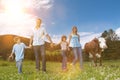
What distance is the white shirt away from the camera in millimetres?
20438

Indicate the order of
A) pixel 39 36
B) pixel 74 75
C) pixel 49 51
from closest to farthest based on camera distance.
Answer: pixel 74 75, pixel 39 36, pixel 49 51

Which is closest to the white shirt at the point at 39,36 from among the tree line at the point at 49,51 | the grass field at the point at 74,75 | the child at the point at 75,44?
the grass field at the point at 74,75

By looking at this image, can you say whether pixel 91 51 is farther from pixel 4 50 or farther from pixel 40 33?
pixel 4 50

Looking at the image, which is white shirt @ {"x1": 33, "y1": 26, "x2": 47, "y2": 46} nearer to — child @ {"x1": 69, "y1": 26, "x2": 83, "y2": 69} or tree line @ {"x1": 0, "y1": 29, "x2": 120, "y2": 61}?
child @ {"x1": 69, "y1": 26, "x2": 83, "y2": 69}

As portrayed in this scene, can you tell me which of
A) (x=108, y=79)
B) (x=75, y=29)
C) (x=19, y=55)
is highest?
(x=75, y=29)

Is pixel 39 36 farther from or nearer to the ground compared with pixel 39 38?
farther from the ground

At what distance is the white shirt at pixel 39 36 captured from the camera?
805 inches

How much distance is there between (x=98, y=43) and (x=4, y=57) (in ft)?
60.2

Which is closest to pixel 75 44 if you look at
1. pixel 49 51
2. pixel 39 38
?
pixel 39 38

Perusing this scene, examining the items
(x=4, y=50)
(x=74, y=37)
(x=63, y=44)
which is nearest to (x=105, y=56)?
(x=4, y=50)

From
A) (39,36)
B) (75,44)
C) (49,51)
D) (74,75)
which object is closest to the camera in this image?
(74,75)

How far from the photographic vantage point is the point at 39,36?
806 inches

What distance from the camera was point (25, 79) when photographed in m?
15.0

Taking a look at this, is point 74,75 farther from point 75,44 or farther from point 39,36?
point 75,44
